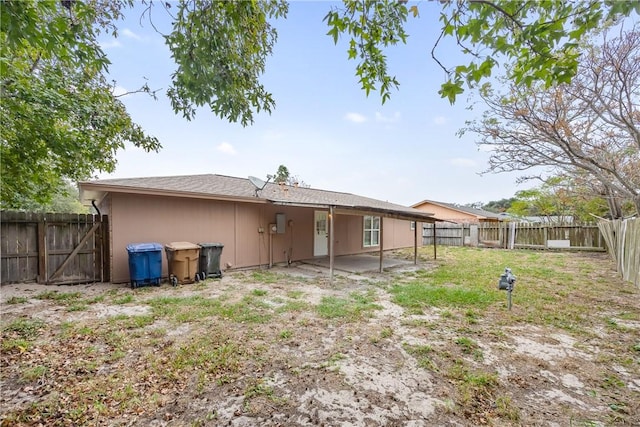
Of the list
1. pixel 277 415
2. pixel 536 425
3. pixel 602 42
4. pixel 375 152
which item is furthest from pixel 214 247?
pixel 375 152

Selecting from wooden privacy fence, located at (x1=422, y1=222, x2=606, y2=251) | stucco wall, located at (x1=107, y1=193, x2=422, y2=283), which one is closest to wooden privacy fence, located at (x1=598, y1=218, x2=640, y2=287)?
wooden privacy fence, located at (x1=422, y1=222, x2=606, y2=251)

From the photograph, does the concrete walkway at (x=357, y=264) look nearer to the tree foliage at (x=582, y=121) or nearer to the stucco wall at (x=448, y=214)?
the tree foliage at (x=582, y=121)

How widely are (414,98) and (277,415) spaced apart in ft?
30.3

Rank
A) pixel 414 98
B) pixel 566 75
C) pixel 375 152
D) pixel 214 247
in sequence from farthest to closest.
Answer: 1. pixel 375 152
2. pixel 414 98
3. pixel 214 247
4. pixel 566 75

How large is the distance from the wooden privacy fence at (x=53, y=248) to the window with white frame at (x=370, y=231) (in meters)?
9.84

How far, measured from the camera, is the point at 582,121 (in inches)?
313

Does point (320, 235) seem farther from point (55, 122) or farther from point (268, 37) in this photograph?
point (55, 122)

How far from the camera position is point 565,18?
6.67ft

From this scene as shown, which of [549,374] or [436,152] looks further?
[436,152]

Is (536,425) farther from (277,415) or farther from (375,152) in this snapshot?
(375,152)

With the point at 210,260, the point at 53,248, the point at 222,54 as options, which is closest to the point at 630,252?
the point at 222,54

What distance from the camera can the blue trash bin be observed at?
6152 millimetres

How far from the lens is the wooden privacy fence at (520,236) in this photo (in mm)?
13445

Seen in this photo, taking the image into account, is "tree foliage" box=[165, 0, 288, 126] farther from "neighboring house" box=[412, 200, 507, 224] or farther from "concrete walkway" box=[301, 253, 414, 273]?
"neighboring house" box=[412, 200, 507, 224]
